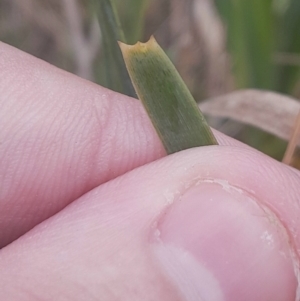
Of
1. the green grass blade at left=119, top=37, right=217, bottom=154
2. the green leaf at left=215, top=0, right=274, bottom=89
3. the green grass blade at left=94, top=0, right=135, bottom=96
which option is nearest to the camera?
the green grass blade at left=119, top=37, right=217, bottom=154

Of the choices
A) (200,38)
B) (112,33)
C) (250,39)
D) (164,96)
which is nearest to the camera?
(164,96)

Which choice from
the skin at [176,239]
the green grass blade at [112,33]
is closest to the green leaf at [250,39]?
the green grass blade at [112,33]

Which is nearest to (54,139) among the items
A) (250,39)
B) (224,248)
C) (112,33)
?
(112,33)

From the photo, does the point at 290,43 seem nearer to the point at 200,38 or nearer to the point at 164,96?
the point at 200,38

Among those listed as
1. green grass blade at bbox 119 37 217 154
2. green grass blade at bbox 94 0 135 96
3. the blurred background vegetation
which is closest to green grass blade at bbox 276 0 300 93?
the blurred background vegetation

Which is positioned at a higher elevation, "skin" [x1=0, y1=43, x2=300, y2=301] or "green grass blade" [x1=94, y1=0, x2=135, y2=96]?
"green grass blade" [x1=94, y1=0, x2=135, y2=96]

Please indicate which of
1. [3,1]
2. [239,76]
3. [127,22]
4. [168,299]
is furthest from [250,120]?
[3,1]

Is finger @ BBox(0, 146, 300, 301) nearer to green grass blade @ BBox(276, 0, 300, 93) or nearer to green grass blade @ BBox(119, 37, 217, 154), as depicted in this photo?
green grass blade @ BBox(119, 37, 217, 154)
